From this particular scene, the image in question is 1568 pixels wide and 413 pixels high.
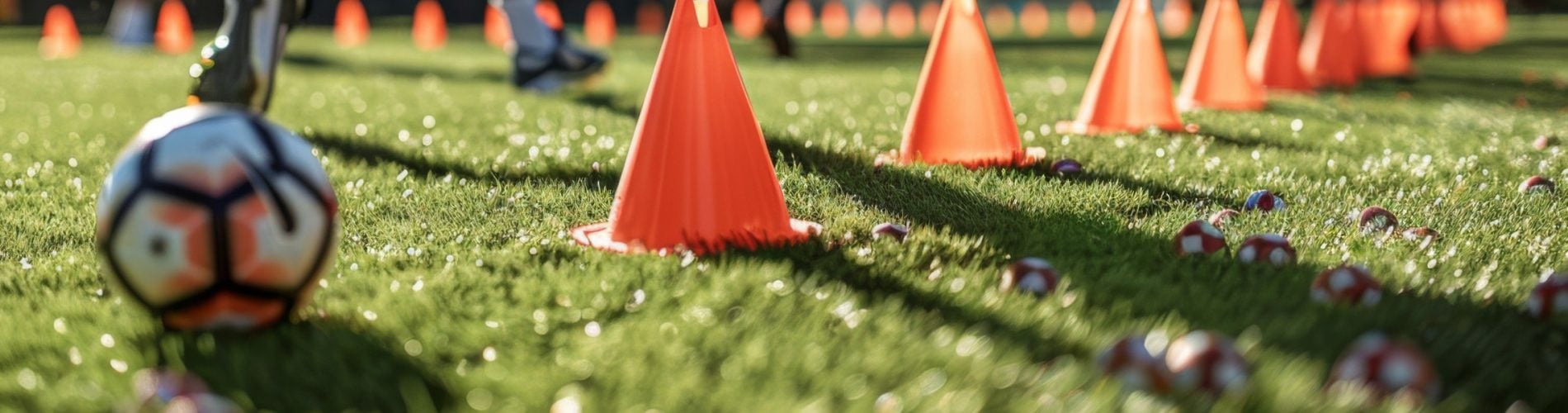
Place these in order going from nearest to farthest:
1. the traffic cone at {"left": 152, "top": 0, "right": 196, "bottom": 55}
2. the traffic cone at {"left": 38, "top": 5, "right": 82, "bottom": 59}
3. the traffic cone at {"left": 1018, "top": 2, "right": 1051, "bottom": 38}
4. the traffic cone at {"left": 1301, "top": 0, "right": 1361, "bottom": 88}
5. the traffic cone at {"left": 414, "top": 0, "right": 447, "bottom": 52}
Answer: the traffic cone at {"left": 1301, "top": 0, "right": 1361, "bottom": 88}, the traffic cone at {"left": 38, "top": 5, "right": 82, "bottom": 59}, the traffic cone at {"left": 152, "top": 0, "right": 196, "bottom": 55}, the traffic cone at {"left": 414, "top": 0, "right": 447, "bottom": 52}, the traffic cone at {"left": 1018, "top": 2, "right": 1051, "bottom": 38}

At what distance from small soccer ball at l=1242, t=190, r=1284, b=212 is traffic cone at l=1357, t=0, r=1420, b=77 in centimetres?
978

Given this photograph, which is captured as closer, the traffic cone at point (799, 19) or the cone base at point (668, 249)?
the cone base at point (668, 249)

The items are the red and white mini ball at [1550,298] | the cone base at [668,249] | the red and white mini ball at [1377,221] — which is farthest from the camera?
the red and white mini ball at [1377,221]

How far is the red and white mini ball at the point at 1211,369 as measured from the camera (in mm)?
2617

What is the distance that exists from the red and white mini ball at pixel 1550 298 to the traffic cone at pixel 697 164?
80.8 inches

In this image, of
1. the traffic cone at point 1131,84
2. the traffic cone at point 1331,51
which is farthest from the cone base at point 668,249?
the traffic cone at point 1331,51

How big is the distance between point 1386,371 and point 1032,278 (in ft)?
3.50

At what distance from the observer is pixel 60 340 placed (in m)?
3.19

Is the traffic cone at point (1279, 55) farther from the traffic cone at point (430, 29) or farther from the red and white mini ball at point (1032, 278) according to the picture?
the traffic cone at point (430, 29)

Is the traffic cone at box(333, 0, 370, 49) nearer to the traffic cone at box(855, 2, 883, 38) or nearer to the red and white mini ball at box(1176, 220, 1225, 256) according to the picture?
the traffic cone at box(855, 2, 883, 38)

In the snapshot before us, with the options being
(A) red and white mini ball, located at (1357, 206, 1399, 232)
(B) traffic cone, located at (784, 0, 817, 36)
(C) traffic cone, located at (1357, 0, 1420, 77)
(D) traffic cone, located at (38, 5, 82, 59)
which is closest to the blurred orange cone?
(B) traffic cone, located at (784, 0, 817, 36)

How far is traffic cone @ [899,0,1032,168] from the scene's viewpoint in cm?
596

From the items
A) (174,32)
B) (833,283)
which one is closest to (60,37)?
(174,32)

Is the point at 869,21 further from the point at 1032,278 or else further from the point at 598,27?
the point at 1032,278
